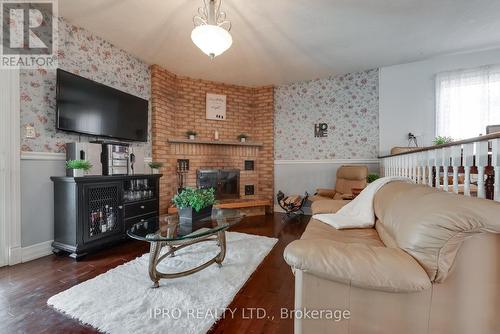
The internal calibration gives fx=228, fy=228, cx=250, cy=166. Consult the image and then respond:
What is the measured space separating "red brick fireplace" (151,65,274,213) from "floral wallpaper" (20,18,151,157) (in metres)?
0.49

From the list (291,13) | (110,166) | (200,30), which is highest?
(291,13)

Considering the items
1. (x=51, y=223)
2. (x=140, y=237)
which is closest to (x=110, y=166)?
(x=51, y=223)

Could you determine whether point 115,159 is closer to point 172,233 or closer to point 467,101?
point 172,233

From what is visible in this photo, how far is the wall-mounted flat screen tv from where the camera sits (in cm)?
240

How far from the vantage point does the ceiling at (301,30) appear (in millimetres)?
2342

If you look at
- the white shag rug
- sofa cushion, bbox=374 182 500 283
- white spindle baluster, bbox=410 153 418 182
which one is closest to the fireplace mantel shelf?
the white shag rug

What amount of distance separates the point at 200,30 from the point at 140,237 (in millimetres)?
1648

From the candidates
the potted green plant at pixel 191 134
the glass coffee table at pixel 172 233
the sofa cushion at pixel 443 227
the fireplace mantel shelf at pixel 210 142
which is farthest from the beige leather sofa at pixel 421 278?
the potted green plant at pixel 191 134

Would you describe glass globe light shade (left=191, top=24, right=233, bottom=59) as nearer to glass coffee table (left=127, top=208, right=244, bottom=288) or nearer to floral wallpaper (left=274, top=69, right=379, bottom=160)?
glass coffee table (left=127, top=208, right=244, bottom=288)

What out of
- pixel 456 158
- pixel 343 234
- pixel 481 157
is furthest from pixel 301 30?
pixel 343 234

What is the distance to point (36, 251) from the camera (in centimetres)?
227

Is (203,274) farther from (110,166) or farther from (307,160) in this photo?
(307,160)

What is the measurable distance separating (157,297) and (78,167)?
5.07 feet

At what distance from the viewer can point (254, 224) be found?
360cm
